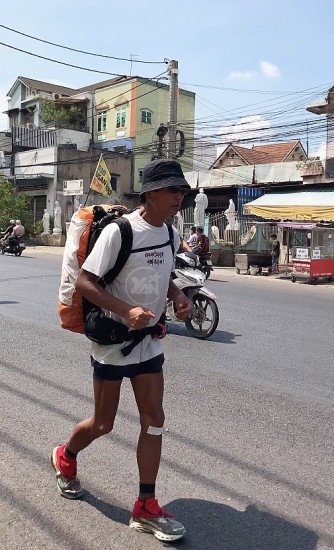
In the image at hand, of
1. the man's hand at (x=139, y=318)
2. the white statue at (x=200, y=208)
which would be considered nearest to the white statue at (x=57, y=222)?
the white statue at (x=200, y=208)

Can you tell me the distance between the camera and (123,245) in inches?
107

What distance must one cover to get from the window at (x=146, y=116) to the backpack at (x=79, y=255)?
39806 millimetres

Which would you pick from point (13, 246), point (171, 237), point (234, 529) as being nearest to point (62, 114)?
point (13, 246)

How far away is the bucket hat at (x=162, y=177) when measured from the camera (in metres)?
2.68

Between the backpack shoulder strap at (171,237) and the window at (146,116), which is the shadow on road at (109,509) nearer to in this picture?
the backpack shoulder strap at (171,237)

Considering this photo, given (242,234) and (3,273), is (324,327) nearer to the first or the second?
(3,273)

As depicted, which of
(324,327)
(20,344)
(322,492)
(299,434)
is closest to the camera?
(322,492)

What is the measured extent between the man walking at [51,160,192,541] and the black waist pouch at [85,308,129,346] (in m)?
0.03

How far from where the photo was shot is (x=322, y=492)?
Result: 3.22 metres

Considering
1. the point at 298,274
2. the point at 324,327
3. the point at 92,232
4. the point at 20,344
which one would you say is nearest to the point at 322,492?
the point at 92,232

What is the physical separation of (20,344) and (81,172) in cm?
3251

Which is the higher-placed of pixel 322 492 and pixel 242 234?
pixel 242 234

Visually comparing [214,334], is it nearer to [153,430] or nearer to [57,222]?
[153,430]

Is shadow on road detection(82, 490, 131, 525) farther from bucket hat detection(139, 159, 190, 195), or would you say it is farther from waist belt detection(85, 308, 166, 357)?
bucket hat detection(139, 159, 190, 195)
